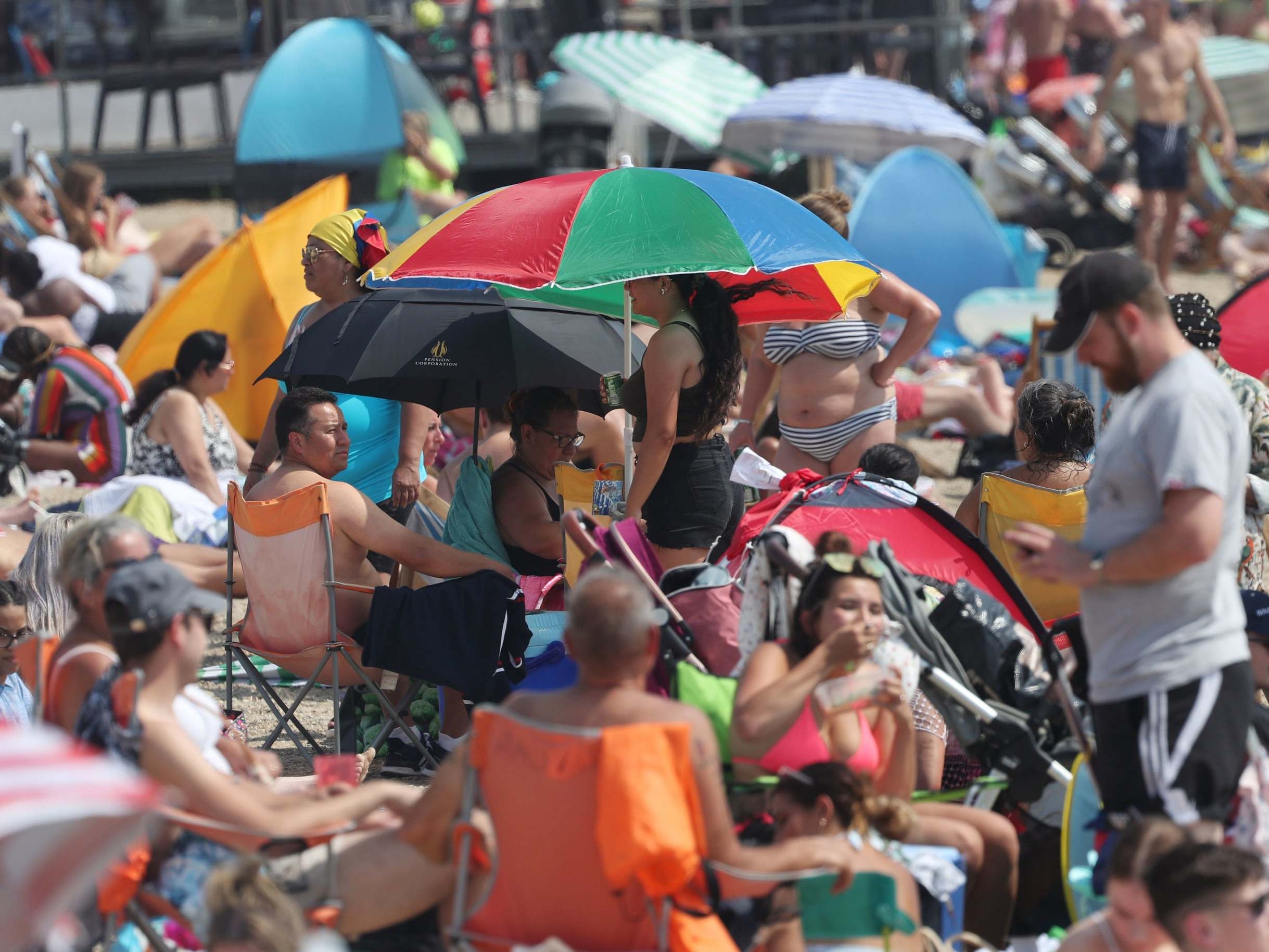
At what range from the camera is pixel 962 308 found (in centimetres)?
1105

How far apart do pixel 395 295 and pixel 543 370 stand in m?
0.70

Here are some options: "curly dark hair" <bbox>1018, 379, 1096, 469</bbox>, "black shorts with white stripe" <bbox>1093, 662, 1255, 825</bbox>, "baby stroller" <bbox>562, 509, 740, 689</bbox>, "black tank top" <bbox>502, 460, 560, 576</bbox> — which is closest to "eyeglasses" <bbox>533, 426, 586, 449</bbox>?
"black tank top" <bbox>502, 460, 560, 576</bbox>

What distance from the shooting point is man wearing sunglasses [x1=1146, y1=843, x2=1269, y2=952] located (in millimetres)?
2781

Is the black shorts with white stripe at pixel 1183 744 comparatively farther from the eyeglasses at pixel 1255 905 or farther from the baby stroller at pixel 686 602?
the baby stroller at pixel 686 602

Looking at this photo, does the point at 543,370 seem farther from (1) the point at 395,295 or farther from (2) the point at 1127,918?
(2) the point at 1127,918

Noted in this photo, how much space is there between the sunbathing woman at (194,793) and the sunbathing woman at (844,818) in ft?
2.25

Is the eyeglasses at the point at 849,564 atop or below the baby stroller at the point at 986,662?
atop

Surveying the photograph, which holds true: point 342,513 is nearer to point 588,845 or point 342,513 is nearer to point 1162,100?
point 588,845

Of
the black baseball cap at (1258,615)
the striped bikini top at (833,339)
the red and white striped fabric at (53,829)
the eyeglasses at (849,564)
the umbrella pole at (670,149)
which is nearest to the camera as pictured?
the red and white striped fabric at (53,829)

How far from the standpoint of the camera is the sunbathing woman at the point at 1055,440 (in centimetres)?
Result: 468

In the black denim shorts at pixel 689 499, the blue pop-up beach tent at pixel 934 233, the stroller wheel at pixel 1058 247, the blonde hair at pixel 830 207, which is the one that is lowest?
the stroller wheel at pixel 1058 247

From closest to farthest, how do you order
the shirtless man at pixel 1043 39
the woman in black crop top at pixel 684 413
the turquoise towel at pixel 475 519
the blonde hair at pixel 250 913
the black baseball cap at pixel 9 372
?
the blonde hair at pixel 250 913 → the woman in black crop top at pixel 684 413 → the turquoise towel at pixel 475 519 → the black baseball cap at pixel 9 372 → the shirtless man at pixel 1043 39

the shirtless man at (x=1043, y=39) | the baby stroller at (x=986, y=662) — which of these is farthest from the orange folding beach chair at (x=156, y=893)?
the shirtless man at (x=1043, y=39)

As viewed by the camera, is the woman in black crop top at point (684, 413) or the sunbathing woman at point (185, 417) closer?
the woman in black crop top at point (684, 413)
